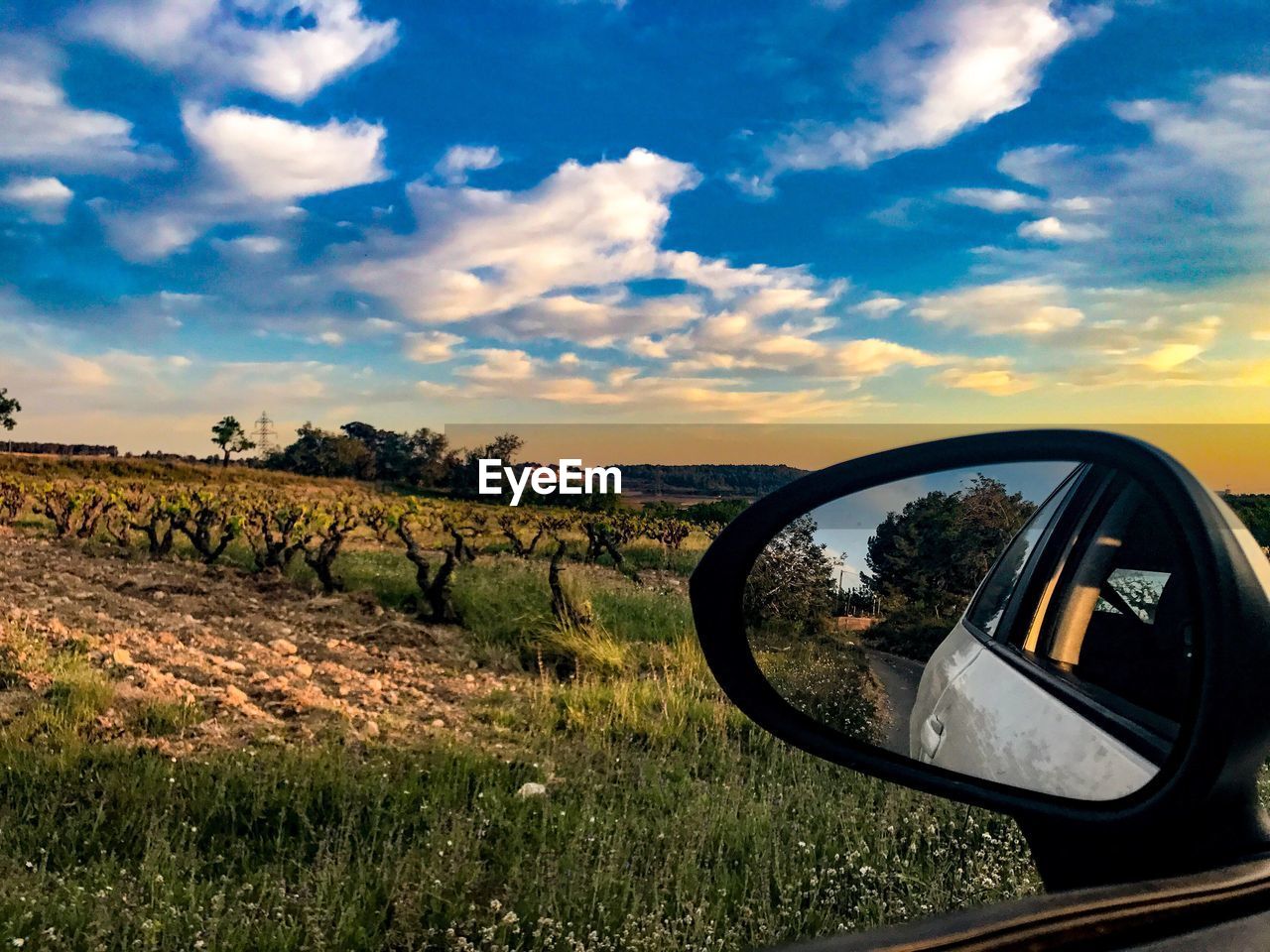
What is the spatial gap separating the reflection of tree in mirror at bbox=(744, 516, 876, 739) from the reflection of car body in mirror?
20cm

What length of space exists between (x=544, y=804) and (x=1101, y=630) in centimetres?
402

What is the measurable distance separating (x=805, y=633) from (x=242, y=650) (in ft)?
29.0

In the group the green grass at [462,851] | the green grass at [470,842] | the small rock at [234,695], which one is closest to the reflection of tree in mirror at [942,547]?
the green grass at [470,842]

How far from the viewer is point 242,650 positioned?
972 cm

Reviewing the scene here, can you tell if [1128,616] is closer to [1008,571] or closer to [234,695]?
[1008,571]

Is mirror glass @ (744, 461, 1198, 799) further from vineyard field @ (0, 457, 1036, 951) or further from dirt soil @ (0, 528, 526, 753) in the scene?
dirt soil @ (0, 528, 526, 753)

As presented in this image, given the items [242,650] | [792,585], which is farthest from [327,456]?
[792,585]

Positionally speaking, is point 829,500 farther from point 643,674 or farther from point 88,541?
point 88,541

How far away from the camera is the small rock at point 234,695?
24.5ft

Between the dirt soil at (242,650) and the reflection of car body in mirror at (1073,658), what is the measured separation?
18.9 ft

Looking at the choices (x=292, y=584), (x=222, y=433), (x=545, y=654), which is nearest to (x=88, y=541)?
(x=292, y=584)

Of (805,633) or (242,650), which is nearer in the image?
(805,633)

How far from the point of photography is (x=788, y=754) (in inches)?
255

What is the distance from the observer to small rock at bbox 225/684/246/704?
7456mm
